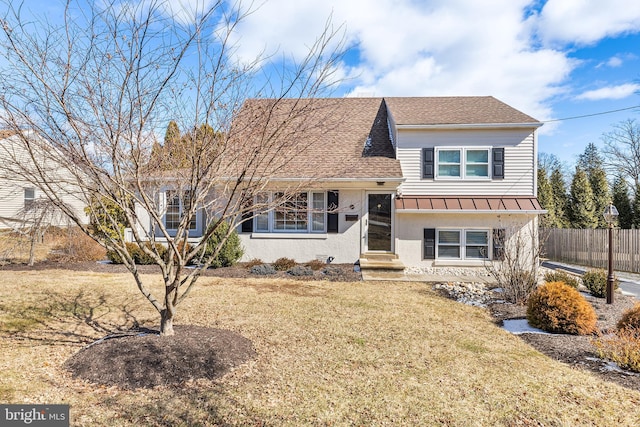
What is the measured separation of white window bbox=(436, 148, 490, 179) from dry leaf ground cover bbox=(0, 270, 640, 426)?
21.0 feet

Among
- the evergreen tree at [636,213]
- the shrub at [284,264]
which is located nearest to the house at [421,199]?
the shrub at [284,264]

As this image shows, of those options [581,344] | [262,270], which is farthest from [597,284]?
[262,270]

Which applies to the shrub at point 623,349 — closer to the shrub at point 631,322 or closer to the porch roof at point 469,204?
the shrub at point 631,322

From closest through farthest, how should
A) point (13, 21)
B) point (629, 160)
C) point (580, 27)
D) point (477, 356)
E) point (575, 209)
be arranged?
point (13, 21), point (477, 356), point (580, 27), point (575, 209), point (629, 160)

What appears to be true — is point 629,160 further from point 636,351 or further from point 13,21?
point 13,21

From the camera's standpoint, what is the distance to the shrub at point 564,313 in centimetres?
615

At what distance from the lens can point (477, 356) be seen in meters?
5.00

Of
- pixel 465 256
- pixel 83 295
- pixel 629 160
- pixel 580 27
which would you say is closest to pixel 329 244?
pixel 465 256

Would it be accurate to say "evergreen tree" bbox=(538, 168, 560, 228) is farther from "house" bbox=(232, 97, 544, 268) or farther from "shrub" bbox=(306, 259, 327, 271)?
"shrub" bbox=(306, 259, 327, 271)

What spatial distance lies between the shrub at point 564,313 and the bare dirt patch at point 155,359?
5.49 m

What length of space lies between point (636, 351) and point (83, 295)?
10.7 m

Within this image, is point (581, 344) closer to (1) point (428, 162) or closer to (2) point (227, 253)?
(1) point (428, 162)

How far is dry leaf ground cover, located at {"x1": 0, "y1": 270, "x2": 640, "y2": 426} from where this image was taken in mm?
3414

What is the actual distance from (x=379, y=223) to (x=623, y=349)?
8287 mm
